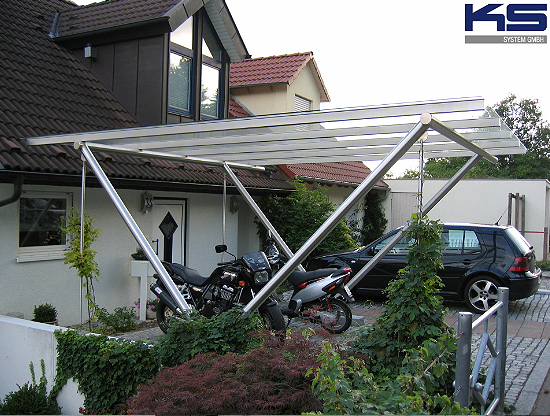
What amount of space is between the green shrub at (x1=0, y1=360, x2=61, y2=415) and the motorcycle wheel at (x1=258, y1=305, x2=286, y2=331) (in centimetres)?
273

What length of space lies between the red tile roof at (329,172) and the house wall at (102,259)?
10.0 feet

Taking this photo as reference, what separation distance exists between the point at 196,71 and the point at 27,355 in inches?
287

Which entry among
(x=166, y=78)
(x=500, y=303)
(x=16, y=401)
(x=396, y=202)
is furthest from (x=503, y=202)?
(x=16, y=401)

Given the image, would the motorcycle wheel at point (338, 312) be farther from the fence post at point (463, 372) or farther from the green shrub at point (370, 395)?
the fence post at point (463, 372)

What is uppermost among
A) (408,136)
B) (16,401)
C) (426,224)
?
(408,136)

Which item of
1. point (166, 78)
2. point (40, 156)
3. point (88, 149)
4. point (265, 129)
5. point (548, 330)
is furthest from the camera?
point (166, 78)

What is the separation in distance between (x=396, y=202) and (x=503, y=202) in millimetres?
4168

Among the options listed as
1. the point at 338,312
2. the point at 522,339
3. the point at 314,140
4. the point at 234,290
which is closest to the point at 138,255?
the point at 234,290

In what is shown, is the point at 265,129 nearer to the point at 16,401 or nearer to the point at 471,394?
the point at 471,394

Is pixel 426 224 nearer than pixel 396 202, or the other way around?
pixel 426 224

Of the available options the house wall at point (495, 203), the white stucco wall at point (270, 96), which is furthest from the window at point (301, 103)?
the house wall at point (495, 203)

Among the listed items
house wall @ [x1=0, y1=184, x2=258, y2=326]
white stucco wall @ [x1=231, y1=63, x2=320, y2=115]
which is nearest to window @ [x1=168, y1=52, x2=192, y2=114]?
house wall @ [x1=0, y1=184, x2=258, y2=326]

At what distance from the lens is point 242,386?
410cm

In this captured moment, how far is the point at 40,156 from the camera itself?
7.64 m
